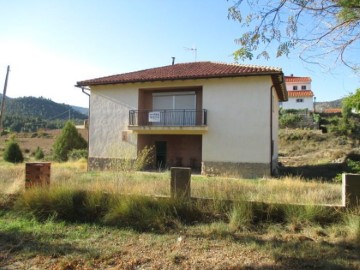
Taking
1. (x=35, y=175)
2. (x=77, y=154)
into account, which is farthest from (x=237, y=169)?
(x=77, y=154)

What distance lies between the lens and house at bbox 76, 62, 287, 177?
17906 mm

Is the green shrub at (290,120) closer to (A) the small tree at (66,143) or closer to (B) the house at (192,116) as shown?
(B) the house at (192,116)

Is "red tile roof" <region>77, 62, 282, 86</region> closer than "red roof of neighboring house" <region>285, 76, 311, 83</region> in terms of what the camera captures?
Yes

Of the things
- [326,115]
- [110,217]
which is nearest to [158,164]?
[110,217]

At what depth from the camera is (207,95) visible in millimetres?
19000

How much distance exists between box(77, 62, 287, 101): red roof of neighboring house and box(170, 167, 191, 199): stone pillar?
1154 cm

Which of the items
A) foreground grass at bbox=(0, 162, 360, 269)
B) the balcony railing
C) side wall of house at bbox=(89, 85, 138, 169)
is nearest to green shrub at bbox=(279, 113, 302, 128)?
the balcony railing

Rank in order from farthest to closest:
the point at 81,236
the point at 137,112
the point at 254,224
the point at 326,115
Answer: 1. the point at 326,115
2. the point at 137,112
3. the point at 254,224
4. the point at 81,236

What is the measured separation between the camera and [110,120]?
2138 centimetres

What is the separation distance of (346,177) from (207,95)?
13.2 m

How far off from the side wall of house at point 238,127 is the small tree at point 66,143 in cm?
1495

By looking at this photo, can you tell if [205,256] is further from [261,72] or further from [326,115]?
[326,115]

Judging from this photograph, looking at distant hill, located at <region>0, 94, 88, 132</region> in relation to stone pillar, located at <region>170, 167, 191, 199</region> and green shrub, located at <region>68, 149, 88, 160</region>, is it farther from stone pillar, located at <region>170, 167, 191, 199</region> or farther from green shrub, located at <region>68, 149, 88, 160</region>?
stone pillar, located at <region>170, 167, 191, 199</region>

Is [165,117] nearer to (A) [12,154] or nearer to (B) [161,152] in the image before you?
(B) [161,152]
